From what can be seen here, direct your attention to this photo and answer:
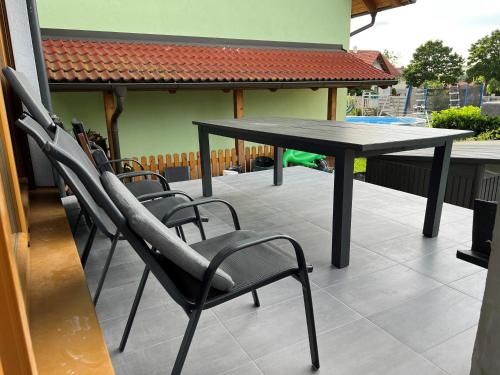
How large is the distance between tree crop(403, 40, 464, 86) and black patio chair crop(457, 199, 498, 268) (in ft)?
147

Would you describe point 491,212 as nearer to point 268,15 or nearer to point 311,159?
point 311,159

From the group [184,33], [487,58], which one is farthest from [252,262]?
[487,58]

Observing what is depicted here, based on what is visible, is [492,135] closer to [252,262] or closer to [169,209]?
[169,209]

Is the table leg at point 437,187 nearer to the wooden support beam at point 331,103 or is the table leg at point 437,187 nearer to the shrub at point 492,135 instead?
the wooden support beam at point 331,103

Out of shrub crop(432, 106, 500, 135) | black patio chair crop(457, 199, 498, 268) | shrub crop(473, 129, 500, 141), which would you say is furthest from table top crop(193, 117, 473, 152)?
shrub crop(432, 106, 500, 135)

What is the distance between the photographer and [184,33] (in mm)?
7527

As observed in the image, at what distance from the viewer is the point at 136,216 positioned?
1231mm

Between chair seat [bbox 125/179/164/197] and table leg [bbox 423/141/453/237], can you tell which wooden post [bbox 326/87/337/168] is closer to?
table leg [bbox 423/141/453/237]

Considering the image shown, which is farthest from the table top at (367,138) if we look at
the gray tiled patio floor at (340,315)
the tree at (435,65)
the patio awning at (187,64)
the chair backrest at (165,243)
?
the tree at (435,65)

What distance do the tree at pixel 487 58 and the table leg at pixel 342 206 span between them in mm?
42923

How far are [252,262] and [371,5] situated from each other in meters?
10.6

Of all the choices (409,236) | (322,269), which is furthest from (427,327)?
(409,236)

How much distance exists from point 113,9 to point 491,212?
24.3 ft

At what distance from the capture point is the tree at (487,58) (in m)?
36.2
